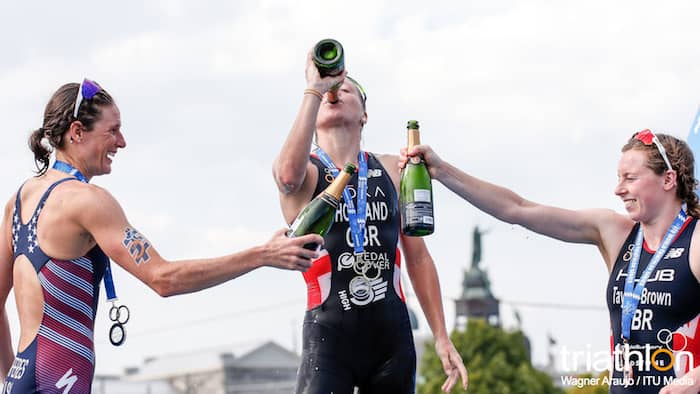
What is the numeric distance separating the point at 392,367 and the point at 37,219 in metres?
2.30

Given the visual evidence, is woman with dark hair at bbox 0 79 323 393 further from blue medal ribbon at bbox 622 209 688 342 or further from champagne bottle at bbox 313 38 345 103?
blue medal ribbon at bbox 622 209 688 342

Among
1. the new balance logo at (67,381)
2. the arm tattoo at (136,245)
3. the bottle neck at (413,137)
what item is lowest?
the new balance logo at (67,381)

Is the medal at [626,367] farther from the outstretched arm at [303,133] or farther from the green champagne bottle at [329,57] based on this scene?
the green champagne bottle at [329,57]

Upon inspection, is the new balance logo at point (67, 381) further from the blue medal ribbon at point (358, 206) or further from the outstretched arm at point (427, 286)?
the outstretched arm at point (427, 286)

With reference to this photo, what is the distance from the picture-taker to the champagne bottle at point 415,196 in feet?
20.7

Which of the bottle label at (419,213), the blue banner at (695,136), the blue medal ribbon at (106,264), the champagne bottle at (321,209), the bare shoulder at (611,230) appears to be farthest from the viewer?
the blue banner at (695,136)

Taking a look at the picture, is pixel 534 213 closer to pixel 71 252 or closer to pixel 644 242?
pixel 644 242

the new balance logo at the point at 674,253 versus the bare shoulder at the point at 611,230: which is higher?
the bare shoulder at the point at 611,230

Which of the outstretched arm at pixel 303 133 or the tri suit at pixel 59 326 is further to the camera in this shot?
the outstretched arm at pixel 303 133

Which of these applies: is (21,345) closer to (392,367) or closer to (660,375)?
(392,367)

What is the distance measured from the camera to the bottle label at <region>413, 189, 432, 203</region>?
634 centimetres

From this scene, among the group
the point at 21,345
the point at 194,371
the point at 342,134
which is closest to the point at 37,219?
the point at 21,345

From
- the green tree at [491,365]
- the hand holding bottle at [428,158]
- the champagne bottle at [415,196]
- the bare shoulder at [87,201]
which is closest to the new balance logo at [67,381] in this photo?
the bare shoulder at [87,201]

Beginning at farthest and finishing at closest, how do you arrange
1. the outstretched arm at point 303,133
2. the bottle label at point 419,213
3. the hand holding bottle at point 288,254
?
the bottle label at point 419,213, the outstretched arm at point 303,133, the hand holding bottle at point 288,254
